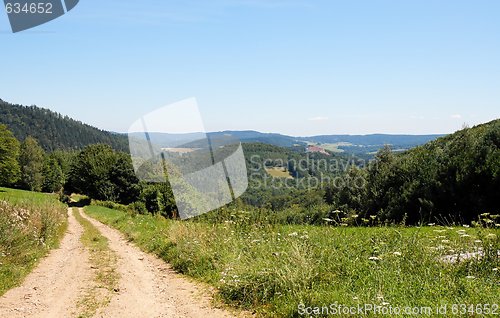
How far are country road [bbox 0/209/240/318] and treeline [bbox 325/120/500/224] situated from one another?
11.0 metres

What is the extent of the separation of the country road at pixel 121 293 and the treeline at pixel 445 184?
1097 centimetres

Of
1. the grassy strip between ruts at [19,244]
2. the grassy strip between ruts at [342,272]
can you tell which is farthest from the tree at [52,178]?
the grassy strip between ruts at [342,272]

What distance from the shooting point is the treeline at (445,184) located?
18266 mm

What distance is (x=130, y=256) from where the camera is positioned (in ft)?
36.9

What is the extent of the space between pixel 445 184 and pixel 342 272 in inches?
695

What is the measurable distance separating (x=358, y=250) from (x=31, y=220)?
11.4 metres

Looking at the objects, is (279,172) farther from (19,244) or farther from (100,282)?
(100,282)

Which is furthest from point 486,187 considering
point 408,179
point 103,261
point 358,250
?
point 103,261

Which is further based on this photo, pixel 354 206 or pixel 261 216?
pixel 354 206

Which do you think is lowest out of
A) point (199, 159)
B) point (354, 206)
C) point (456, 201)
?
point (354, 206)

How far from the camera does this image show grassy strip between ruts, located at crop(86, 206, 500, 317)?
16.8 feet

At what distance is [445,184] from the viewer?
21000 millimetres

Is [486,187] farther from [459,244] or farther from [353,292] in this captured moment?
[353,292]
